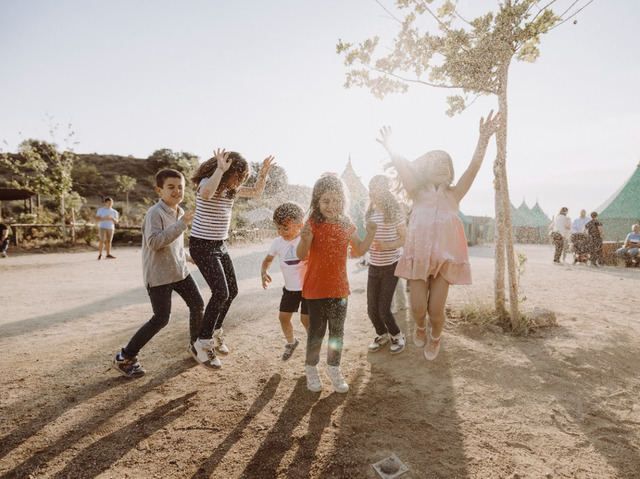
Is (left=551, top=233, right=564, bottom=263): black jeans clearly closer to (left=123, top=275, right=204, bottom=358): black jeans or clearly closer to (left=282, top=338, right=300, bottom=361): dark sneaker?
(left=282, top=338, right=300, bottom=361): dark sneaker

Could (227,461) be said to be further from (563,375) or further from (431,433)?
(563,375)

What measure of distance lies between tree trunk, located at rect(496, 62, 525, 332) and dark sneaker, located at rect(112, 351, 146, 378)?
434 centimetres

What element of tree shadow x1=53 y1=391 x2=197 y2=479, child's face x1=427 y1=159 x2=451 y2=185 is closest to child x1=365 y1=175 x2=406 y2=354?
child's face x1=427 y1=159 x2=451 y2=185

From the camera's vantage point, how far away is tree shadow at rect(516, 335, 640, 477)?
2.23 metres

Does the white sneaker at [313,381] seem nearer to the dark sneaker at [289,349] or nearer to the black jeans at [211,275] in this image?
the dark sneaker at [289,349]

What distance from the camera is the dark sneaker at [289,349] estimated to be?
12.2 ft

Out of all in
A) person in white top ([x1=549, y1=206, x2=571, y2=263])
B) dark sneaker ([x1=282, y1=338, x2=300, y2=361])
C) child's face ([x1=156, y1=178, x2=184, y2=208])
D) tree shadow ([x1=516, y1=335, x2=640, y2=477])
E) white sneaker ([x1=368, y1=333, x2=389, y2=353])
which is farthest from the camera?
person in white top ([x1=549, y1=206, x2=571, y2=263])

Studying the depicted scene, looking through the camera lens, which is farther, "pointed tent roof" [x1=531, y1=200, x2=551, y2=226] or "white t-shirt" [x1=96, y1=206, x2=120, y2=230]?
"pointed tent roof" [x1=531, y1=200, x2=551, y2=226]

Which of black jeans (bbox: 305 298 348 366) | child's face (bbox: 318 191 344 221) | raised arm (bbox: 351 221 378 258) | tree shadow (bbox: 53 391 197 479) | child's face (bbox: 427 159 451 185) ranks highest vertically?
child's face (bbox: 427 159 451 185)

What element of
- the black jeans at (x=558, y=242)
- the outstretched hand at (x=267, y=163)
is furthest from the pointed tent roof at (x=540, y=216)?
the outstretched hand at (x=267, y=163)

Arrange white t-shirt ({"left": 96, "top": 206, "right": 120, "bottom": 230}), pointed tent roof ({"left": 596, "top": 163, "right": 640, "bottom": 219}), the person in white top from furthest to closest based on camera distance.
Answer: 1. pointed tent roof ({"left": 596, "top": 163, "right": 640, "bottom": 219})
2. the person in white top
3. white t-shirt ({"left": 96, "top": 206, "right": 120, "bottom": 230})

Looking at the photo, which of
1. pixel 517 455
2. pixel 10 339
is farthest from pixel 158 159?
pixel 517 455

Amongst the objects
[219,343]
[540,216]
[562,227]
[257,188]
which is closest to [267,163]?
[257,188]

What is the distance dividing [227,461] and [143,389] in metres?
1.31
